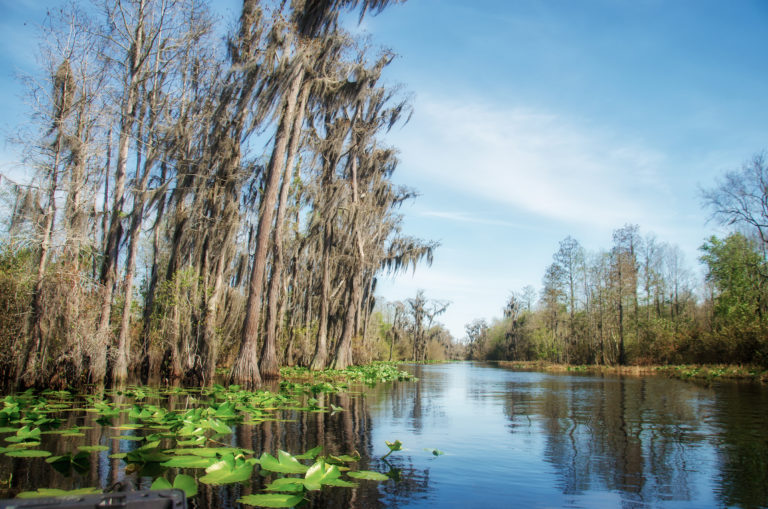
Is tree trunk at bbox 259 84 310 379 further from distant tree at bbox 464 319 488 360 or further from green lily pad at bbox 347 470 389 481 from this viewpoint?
distant tree at bbox 464 319 488 360

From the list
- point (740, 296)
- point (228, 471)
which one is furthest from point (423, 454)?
point (740, 296)

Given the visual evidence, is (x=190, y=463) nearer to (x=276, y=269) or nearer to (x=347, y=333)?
(x=276, y=269)

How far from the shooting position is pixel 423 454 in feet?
15.4

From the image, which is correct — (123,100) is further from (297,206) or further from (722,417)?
(722,417)

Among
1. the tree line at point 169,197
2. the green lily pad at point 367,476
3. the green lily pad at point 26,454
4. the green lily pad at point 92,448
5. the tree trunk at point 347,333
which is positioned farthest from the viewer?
the tree trunk at point 347,333

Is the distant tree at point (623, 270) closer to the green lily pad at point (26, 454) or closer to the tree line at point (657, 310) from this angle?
the tree line at point (657, 310)

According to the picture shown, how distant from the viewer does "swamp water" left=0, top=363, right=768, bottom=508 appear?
126 inches

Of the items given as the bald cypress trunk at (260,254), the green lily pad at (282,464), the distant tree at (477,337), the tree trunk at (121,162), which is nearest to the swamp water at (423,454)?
the green lily pad at (282,464)

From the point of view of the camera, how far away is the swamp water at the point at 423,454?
3.20 m

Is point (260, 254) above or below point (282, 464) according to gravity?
above

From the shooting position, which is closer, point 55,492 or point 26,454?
point 55,492

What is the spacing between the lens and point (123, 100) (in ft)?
43.1

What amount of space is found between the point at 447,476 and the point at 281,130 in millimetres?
12553

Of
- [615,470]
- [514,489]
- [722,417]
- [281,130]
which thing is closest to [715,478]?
[615,470]
